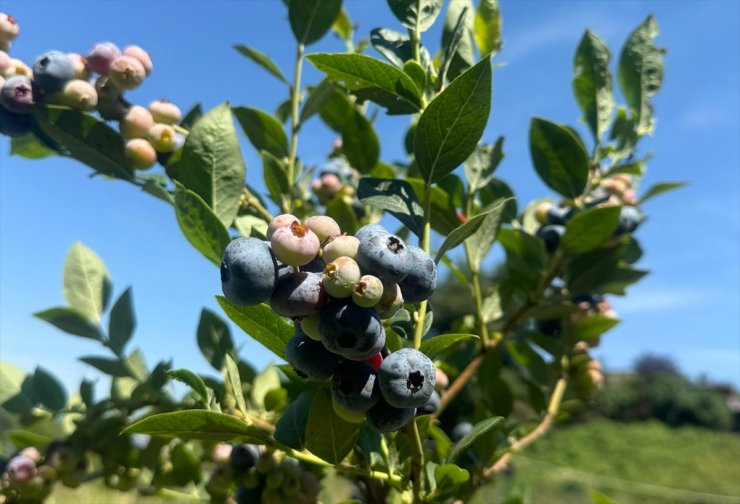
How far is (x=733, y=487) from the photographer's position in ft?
44.9

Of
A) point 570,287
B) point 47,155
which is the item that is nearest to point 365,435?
point 570,287

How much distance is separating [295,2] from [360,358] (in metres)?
0.74

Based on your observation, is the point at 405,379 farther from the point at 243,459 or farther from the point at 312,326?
the point at 243,459

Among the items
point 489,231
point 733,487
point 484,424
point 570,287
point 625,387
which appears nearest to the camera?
point 484,424

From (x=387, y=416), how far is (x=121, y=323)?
2.26 ft

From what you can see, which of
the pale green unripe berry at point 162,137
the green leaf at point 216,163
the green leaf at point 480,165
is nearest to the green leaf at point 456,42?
the green leaf at point 480,165

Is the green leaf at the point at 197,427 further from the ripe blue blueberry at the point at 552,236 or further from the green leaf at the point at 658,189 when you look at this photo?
the green leaf at the point at 658,189

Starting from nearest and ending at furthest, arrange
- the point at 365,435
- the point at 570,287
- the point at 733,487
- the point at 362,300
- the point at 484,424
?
the point at 362,300 → the point at 484,424 → the point at 365,435 → the point at 570,287 → the point at 733,487

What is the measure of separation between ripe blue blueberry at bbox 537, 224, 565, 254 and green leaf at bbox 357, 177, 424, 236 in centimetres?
50

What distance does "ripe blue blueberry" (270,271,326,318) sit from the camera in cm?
53

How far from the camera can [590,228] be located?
3.35ft

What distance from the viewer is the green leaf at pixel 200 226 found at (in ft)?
2.05

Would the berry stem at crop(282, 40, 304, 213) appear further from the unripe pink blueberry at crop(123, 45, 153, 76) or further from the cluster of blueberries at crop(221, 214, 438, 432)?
the cluster of blueberries at crop(221, 214, 438, 432)

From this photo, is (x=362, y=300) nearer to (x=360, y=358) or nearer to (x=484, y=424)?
(x=360, y=358)
